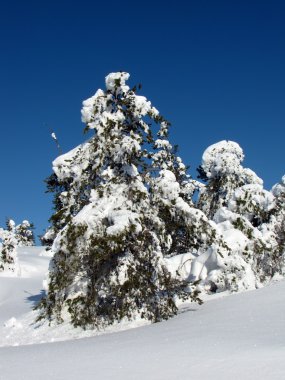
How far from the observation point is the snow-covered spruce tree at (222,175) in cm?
2458

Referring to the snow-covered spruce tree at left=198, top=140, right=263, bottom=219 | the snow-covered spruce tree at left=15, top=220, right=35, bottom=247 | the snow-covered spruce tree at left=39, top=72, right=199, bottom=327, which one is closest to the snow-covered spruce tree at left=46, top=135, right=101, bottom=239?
the snow-covered spruce tree at left=39, top=72, right=199, bottom=327

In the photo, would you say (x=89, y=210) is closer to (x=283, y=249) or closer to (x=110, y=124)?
(x=110, y=124)

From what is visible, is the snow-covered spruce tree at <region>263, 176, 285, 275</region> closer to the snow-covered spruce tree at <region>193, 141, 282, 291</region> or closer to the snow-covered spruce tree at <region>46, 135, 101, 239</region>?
the snow-covered spruce tree at <region>193, 141, 282, 291</region>

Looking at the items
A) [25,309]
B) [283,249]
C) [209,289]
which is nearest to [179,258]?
[209,289]

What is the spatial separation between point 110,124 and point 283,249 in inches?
303

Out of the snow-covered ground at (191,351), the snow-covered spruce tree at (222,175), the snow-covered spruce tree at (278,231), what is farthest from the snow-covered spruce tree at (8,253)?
the snow-covered ground at (191,351)

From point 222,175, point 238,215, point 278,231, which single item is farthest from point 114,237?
point 222,175

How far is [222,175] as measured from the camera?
976 inches

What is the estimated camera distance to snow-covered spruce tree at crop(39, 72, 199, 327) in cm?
1117

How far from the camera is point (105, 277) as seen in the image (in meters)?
11.7

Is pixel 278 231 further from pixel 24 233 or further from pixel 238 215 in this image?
pixel 24 233

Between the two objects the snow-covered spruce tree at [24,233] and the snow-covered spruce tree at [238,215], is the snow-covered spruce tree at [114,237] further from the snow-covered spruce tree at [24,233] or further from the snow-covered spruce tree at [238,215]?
the snow-covered spruce tree at [24,233]

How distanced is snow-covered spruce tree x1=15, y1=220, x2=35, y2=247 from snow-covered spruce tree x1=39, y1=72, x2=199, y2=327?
135 feet

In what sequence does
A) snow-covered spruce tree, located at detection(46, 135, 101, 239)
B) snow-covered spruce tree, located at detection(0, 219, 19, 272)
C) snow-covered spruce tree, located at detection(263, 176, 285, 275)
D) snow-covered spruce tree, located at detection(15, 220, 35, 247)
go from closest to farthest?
snow-covered spruce tree, located at detection(46, 135, 101, 239) < snow-covered spruce tree, located at detection(263, 176, 285, 275) < snow-covered spruce tree, located at detection(0, 219, 19, 272) < snow-covered spruce tree, located at detection(15, 220, 35, 247)
